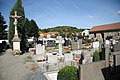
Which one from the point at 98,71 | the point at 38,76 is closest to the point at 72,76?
the point at 98,71

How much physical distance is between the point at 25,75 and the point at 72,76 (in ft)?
7.18

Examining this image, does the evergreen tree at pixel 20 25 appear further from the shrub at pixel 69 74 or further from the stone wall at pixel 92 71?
the stone wall at pixel 92 71

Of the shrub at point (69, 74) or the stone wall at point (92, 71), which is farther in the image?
the shrub at point (69, 74)

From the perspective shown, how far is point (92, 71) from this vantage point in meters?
5.82

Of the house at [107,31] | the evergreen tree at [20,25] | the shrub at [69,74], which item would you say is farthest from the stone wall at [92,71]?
the house at [107,31]

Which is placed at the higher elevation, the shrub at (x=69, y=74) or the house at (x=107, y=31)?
the house at (x=107, y=31)

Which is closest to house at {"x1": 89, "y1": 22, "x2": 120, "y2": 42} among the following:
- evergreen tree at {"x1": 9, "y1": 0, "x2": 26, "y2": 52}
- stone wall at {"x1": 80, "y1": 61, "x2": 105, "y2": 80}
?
evergreen tree at {"x1": 9, "y1": 0, "x2": 26, "y2": 52}

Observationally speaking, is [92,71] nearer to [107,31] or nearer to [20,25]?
[20,25]

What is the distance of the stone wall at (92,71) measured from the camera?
561 centimetres

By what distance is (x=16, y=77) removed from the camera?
641cm

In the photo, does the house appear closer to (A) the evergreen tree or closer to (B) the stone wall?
(A) the evergreen tree

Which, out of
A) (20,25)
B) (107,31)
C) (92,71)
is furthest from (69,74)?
(107,31)

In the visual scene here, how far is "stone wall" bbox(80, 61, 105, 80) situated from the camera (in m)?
5.61

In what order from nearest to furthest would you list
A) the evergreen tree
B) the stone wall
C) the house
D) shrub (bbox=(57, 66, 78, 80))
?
1. the stone wall
2. shrub (bbox=(57, 66, 78, 80))
3. the evergreen tree
4. the house
